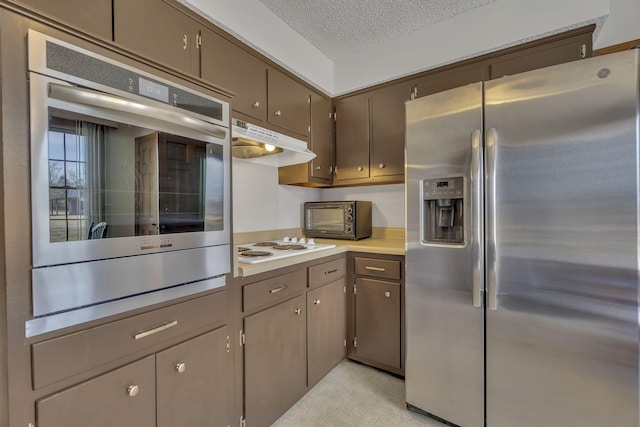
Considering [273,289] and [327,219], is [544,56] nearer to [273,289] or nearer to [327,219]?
[327,219]

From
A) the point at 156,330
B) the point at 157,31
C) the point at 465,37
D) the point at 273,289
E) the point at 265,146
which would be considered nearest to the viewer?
the point at 156,330

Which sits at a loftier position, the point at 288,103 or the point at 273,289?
the point at 288,103

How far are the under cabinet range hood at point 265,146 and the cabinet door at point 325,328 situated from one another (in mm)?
961

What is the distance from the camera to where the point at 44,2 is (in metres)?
1.06

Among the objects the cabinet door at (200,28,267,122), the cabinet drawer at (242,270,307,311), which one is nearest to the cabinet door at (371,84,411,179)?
the cabinet door at (200,28,267,122)

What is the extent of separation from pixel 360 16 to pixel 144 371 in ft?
8.01

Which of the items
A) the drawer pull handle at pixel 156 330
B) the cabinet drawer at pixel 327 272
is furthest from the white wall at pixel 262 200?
the drawer pull handle at pixel 156 330

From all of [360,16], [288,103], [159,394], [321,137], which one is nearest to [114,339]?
[159,394]

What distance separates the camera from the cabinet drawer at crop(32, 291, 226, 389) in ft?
2.60

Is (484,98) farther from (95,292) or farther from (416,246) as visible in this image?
(95,292)

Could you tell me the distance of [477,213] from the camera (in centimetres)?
145

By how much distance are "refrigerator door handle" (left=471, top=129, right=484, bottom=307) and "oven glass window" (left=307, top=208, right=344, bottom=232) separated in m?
1.18

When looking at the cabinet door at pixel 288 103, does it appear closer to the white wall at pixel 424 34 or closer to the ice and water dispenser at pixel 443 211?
the white wall at pixel 424 34

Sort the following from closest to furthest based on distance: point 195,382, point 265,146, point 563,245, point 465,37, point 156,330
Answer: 1. point 156,330
2. point 195,382
3. point 563,245
4. point 265,146
5. point 465,37
